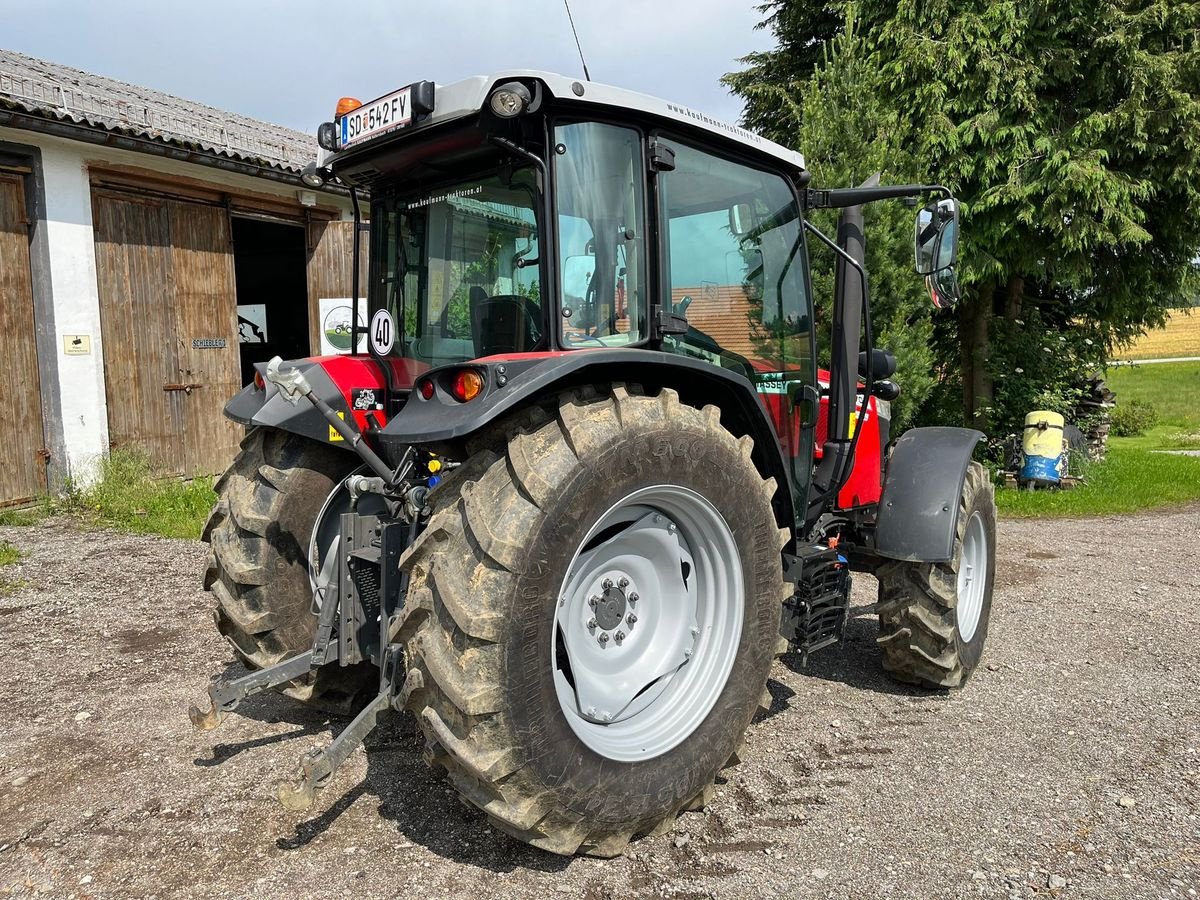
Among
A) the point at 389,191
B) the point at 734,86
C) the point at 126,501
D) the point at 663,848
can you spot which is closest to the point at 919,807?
the point at 663,848

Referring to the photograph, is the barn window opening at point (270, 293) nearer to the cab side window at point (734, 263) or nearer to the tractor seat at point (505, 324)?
the cab side window at point (734, 263)

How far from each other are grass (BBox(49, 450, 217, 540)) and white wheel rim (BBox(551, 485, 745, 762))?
554cm

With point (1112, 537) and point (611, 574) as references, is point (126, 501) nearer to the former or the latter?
point (611, 574)

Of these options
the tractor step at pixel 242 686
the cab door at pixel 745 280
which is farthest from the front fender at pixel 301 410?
the cab door at pixel 745 280

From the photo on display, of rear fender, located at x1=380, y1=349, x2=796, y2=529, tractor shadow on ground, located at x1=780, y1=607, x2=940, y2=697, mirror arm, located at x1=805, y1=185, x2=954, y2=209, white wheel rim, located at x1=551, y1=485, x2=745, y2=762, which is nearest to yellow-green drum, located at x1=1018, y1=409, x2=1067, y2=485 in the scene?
tractor shadow on ground, located at x1=780, y1=607, x2=940, y2=697

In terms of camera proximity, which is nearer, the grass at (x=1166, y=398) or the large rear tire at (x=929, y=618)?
the large rear tire at (x=929, y=618)

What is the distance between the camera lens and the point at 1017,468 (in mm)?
10383

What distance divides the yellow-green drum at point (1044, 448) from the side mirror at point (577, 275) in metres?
8.56

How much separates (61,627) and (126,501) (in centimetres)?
314

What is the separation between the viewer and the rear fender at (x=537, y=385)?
2.27 m

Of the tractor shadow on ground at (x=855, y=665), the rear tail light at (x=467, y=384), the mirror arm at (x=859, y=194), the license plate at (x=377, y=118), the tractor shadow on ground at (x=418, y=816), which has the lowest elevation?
the tractor shadow on ground at (x=855, y=665)

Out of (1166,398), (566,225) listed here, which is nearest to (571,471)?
→ (566,225)

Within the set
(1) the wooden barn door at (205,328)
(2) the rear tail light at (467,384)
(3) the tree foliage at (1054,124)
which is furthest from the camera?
(3) the tree foliage at (1054,124)

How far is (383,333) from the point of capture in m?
3.33
